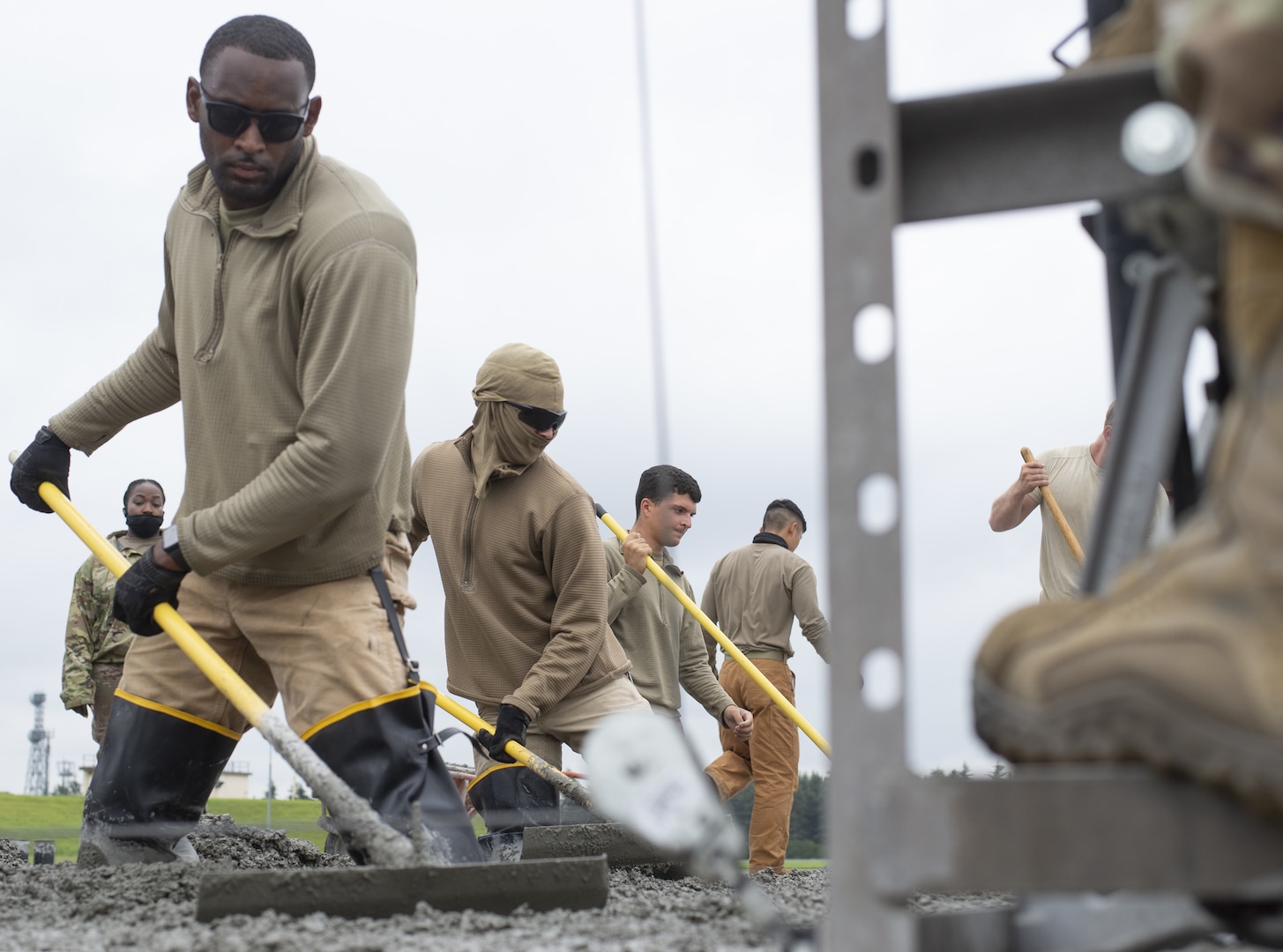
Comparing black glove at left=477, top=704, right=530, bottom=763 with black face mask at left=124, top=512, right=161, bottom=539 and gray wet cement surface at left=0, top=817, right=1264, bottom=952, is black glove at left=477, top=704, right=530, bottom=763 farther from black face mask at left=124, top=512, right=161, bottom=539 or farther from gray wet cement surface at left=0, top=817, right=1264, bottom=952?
black face mask at left=124, top=512, right=161, bottom=539

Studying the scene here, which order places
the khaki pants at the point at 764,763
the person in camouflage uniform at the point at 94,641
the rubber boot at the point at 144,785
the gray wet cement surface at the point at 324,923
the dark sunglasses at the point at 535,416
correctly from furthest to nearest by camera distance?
the khaki pants at the point at 764,763 < the person in camouflage uniform at the point at 94,641 < the dark sunglasses at the point at 535,416 < the rubber boot at the point at 144,785 < the gray wet cement surface at the point at 324,923

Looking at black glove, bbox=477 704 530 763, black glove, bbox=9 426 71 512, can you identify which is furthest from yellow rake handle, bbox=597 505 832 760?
black glove, bbox=9 426 71 512

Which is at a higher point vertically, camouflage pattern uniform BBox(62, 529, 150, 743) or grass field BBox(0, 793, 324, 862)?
camouflage pattern uniform BBox(62, 529, 150, 743)

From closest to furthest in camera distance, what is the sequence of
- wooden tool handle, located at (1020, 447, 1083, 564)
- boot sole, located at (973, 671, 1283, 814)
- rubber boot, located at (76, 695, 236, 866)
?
boot sole, located at (973, 671, 1283, 814), rubber boot, located at (76, 695, 236, 866), wooden tool handle, located at (1020, 447, 1083, 564)

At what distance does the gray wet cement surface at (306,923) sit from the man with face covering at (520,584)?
127 cm

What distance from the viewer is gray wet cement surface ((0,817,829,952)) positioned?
202cm

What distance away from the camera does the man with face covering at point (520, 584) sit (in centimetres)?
469

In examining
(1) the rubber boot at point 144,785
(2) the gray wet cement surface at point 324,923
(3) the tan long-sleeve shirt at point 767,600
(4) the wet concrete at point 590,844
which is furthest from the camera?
(3) the tan long-sleeve shirt at point 767,600

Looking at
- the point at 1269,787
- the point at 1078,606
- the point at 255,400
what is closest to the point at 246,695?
the point at 255,400

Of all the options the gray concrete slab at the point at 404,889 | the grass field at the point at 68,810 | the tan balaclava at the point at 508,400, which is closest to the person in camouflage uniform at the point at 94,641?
the grass field at the point at 68,810

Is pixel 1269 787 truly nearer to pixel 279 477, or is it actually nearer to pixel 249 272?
pixel 279 477

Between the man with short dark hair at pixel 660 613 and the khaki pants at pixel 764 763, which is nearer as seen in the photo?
the man with short dark hair at pixel 660 613

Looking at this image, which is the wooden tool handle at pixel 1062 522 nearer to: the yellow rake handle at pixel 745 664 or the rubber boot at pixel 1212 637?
the yellow rake handle at pixel 745 664

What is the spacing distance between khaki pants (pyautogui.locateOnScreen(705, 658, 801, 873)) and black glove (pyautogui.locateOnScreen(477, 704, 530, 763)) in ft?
8.84
